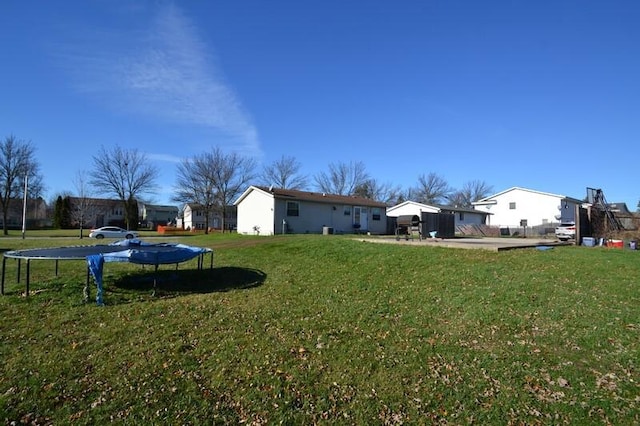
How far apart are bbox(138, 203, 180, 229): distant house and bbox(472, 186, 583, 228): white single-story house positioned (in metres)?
67.6

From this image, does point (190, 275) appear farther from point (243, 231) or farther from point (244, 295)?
point (243, 231)

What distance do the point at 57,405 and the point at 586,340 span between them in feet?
23.6

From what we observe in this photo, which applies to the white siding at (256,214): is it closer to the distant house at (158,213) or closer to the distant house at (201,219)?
the distant house at (201,219)

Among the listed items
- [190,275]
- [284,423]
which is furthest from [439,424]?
[190,275]

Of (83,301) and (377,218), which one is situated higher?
(377,218)

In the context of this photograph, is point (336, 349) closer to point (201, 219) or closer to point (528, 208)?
point (528, 208)

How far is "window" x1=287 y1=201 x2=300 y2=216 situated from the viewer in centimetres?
2684

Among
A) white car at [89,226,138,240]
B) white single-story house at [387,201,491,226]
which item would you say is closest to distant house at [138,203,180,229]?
white car at [89,226,138,240]

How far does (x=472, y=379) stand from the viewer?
178 inches

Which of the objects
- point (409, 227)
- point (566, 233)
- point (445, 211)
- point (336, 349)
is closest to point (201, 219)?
point (445, 211)

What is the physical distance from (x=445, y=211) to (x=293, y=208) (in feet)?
65.5

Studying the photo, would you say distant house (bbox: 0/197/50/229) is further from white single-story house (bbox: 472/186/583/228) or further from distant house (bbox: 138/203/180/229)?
white single-story house (bbox: 472/186/583/228)

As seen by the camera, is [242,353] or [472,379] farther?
[242,353]

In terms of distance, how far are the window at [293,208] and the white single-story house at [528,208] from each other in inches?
1135
